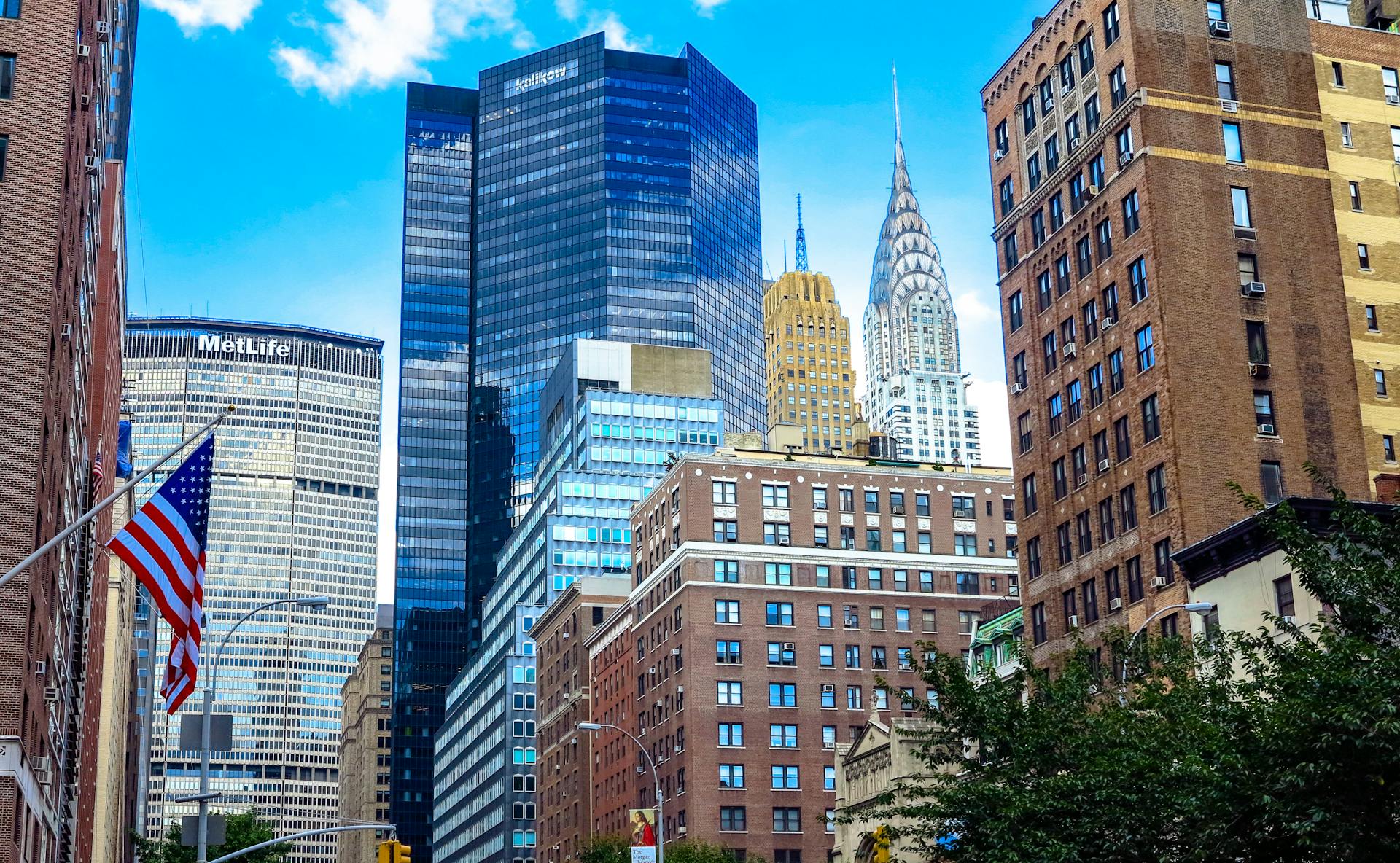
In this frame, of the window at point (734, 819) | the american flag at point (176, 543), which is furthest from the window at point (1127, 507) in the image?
the window at point (734, 819)

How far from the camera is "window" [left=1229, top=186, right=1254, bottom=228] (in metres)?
76.7

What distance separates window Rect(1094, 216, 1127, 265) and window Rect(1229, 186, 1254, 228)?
5.40 metres

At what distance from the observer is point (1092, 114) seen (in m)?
81.6

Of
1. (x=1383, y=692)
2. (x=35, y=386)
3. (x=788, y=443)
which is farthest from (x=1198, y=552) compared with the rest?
(x=788, y=443)

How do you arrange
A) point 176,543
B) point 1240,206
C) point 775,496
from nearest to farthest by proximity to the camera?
1. point 176,543
2. point 1240,206
3. point 775,496

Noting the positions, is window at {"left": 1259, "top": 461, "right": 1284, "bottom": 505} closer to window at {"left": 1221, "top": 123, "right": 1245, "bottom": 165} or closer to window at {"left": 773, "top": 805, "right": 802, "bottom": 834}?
window at {"left": 1221, "top": 123, "right": 1245, "bottom": 165}

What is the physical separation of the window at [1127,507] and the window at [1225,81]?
61.8 feet

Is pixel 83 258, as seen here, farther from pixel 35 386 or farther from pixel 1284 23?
pixel 1284 23

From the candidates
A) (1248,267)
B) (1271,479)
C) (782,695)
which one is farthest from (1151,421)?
(782,695)

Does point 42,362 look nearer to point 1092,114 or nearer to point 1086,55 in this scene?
point 1092,114

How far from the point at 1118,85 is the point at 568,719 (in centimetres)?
8942

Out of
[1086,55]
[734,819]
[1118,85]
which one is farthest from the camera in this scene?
[734,819]

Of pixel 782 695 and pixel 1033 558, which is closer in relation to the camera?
pixel 1033 558

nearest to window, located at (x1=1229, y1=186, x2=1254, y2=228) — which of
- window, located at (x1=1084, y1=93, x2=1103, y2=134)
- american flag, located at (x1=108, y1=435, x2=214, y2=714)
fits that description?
window, located at (x1=1084, y1=93, x2=1103, y2=134)
